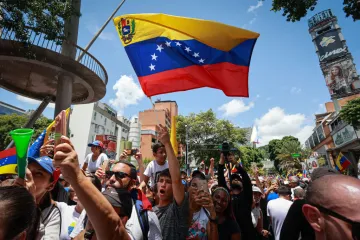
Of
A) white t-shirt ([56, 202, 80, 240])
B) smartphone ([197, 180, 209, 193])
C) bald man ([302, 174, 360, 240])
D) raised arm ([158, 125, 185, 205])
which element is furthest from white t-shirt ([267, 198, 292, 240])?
white t-shirt ([56, 202, 80, 240])

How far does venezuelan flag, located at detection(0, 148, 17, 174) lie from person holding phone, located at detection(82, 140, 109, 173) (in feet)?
8.50

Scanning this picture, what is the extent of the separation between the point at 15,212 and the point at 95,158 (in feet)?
13.8

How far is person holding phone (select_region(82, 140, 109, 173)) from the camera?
16.2ft

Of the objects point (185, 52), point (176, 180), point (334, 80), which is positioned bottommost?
point (176, 180)

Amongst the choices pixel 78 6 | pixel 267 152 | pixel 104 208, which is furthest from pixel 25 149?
pixel 267 152

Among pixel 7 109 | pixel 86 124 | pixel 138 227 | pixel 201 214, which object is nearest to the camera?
pixel 138 227

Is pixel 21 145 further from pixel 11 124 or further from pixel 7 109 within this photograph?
pixel 7 109

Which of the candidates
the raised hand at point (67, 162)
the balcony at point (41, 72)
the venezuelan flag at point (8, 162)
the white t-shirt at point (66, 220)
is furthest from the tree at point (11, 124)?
the raised hand at point (67, 162)

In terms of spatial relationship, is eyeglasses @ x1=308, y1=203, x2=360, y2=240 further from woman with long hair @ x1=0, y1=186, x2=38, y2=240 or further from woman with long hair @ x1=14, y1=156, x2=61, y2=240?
woman with long hair @ x1=14, y1=156, x2=61, y2=240

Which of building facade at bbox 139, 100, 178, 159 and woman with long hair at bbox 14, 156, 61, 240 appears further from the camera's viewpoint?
building facade at bbox 139, 100, 178, 159

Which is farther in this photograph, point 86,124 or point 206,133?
point 86,124

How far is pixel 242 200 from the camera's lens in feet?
12.2

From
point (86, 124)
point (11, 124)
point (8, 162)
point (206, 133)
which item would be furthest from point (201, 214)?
point (86, 124)

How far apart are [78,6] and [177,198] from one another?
1119 cm
